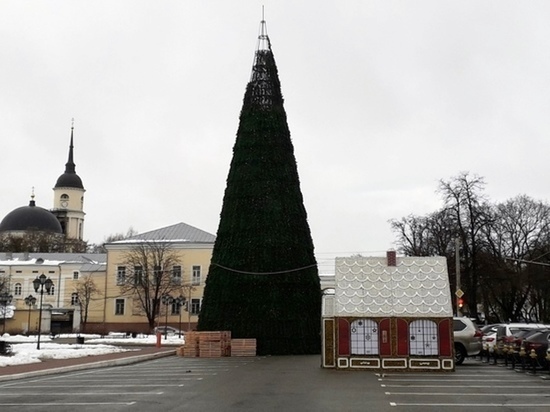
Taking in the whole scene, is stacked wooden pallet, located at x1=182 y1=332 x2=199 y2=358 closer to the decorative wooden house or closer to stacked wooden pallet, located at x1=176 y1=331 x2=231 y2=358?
stacked wooden pallet, located at x1=176 y1=331 x2=231 y2=358

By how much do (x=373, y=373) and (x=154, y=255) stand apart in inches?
1974

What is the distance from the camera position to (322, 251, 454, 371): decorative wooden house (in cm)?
2155

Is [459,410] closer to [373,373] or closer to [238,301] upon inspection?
[373,373]

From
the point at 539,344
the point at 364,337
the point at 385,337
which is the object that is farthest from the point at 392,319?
the point at 539,344

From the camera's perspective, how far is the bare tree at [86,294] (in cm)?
7312

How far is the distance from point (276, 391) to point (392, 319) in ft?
24.5

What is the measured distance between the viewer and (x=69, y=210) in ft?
408

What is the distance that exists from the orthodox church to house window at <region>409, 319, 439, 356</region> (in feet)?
321

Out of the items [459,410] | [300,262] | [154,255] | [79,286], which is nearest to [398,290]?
[459,410]

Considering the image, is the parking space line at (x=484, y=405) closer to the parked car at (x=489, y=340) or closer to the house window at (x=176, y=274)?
the parked car at (x=489, y=340)

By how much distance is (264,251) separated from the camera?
112 feet

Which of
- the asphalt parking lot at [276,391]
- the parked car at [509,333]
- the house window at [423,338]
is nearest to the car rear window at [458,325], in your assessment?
the parked car at [509,333]

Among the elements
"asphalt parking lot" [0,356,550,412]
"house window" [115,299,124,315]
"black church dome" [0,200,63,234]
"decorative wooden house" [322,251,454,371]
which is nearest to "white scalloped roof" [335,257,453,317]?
"decorative wooden house" [322,251,454,371]

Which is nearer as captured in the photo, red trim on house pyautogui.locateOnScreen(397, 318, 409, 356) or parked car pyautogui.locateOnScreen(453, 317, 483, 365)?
red trim on house pyautogui.locateOnScreen(397, 318, 409, 356)
